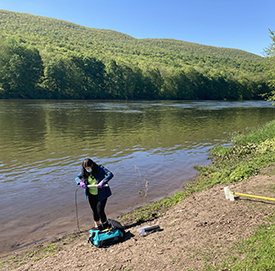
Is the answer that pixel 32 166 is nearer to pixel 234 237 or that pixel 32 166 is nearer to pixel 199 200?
pixel 199 200

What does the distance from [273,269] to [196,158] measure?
468 inches

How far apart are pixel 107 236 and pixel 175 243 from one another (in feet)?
5.53

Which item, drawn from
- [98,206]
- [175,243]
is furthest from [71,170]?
[175,243]

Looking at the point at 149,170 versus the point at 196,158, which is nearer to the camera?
the point at 149,170

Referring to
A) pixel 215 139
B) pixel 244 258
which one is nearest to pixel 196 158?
pixel 215 139

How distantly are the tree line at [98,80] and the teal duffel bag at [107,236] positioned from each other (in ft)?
263

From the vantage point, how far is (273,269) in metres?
4.16

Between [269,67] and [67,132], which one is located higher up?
[269,67]

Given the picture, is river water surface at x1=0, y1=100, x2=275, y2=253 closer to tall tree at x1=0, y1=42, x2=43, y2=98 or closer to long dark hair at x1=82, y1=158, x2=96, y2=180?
long dark hair at x1=82, y1=158, x2=96, y2=180

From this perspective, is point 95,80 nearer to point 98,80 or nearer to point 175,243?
point 98,80

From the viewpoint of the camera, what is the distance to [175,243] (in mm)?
5699

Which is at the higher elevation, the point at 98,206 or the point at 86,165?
the point at 86,165

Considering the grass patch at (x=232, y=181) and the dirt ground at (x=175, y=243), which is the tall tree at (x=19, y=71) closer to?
the grass patch at (x=232, y=181)

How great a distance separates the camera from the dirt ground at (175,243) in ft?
16.7
